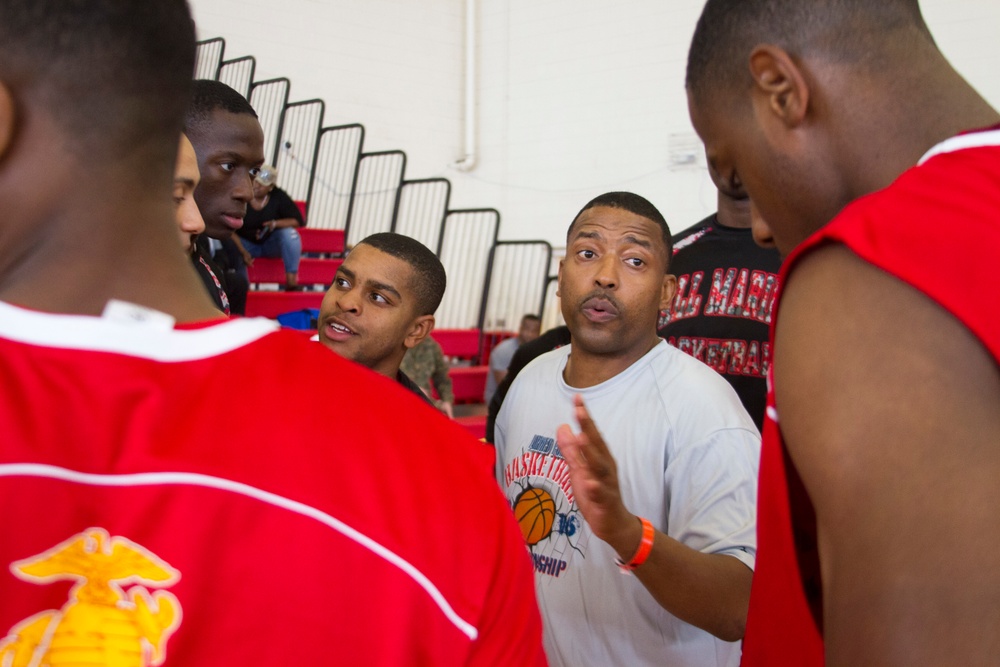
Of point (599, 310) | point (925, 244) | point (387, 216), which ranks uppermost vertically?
point (387, 216)

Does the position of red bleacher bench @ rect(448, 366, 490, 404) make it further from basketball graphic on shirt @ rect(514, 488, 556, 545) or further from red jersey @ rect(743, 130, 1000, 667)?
red jersey @ rect(743, 130, 1000, 667)

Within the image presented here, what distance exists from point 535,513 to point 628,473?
8.8 inches

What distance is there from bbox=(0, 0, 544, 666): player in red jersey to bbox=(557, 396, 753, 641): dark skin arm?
1.82 feet

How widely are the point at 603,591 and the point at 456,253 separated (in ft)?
26.4

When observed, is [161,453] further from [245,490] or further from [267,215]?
[267,215]

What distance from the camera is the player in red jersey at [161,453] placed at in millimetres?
651

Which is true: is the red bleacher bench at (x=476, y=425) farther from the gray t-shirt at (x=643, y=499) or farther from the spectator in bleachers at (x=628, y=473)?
the gray t-shirt at (x=643, y=499)

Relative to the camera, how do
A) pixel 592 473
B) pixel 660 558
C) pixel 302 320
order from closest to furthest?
pixel 592 473 → pixel 660 558 → pixel 302 320

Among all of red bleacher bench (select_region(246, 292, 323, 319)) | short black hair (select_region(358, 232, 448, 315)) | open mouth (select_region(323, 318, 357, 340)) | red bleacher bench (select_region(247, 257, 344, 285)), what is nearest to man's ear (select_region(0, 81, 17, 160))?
open mouth (select_region(323, 318, 357, 340))

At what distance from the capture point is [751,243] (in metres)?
2.64

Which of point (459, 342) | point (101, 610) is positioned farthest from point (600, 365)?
point (459, 342)

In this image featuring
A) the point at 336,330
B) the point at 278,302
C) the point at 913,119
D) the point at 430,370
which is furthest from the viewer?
the point at 278,302

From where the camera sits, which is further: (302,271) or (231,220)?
(302,271)

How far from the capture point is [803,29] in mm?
951
